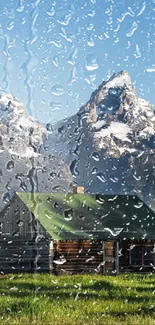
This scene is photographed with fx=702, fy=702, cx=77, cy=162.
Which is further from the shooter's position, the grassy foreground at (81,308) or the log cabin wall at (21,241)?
the log cabin wall at (21,241)

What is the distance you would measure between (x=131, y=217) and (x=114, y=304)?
77.7 feet

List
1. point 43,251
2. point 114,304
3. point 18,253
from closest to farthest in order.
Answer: point 114,304
point 43,251
point 18,253

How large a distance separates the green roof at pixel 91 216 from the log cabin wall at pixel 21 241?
1.86 ft

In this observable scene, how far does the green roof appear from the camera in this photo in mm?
33625

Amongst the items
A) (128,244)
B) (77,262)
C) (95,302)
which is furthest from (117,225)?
(95,302)

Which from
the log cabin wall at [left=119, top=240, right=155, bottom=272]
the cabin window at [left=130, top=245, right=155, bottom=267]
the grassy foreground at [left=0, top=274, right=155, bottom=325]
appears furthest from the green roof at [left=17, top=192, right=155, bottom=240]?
the grassy foreground at [left=0, top=274, right=155, bottom=325]

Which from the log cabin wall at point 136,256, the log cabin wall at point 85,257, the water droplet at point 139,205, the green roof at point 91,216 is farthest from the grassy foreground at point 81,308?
the water droplet at point 139,205

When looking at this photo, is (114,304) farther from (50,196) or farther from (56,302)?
(50,196)

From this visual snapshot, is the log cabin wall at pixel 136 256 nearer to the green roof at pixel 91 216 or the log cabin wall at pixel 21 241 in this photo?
the green roof at pixel 91 216

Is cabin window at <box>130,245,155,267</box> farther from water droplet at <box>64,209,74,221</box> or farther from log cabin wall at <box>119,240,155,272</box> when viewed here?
water droplet at <box>64,209,74,221</box>

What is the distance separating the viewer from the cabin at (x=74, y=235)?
32906mm

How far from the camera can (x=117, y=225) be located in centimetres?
3544

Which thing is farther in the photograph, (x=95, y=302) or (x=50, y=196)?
(x=50, y=196)

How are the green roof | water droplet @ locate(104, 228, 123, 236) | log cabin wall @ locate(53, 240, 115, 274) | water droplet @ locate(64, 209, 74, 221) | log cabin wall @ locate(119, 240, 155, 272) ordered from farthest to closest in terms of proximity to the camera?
water droplet @ locate(64, 209, 74, 221) → log cabin wall @ locate(119, 240, 155, 272) → water droplet @ locate(104, 228, 123, 236) → the green roof → log cabin wall @ locate(53, 240, 115, 274)
